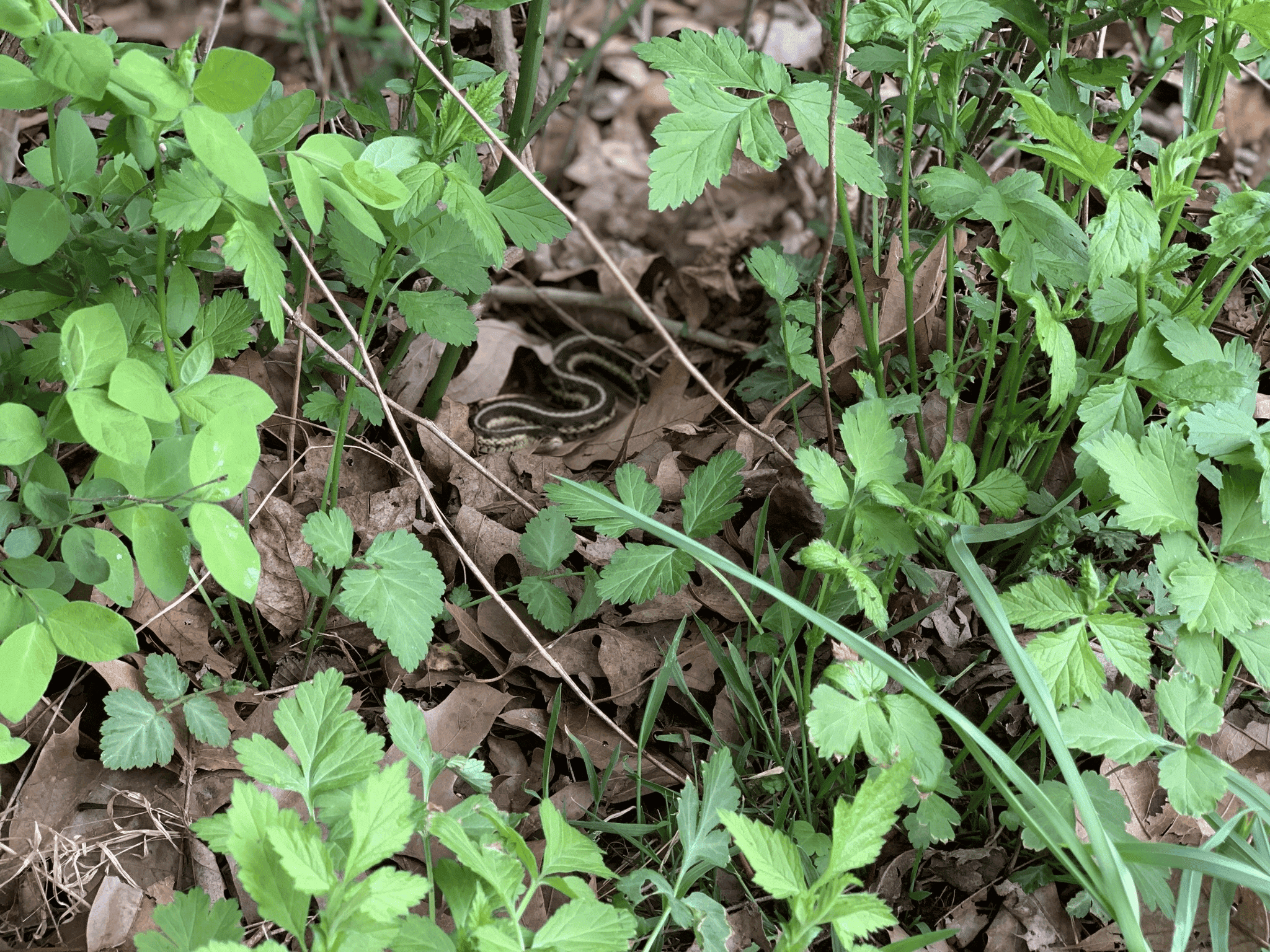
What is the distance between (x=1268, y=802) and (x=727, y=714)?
110 cm

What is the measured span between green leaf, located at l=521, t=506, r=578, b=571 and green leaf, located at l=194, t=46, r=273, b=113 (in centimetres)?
120

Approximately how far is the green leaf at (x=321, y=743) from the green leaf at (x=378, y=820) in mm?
169

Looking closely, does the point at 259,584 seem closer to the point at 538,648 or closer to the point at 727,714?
the point at 538,648

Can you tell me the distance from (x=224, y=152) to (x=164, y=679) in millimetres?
1214

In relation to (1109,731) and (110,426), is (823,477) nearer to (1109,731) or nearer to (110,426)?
(1109,731)

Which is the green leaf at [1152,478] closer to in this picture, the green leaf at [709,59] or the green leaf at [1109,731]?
the green leaf at [1109,731]

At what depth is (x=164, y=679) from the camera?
6.91 feet

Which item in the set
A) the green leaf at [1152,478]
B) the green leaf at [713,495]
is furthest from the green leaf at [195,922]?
the green leaf at [1152,478]

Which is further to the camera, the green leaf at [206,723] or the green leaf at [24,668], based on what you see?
the green leaf at [206,723]

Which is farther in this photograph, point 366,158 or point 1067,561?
point 1067,561

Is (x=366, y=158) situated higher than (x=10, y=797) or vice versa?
(x=366, y=158)

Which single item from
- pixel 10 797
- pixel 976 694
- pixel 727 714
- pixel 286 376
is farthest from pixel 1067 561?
pixel 10 797

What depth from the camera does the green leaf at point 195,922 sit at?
1.53 meters

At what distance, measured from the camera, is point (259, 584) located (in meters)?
2.44
